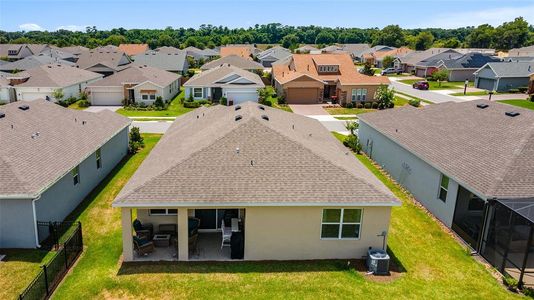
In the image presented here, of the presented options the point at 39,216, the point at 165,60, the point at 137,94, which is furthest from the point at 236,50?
the point at 39,216

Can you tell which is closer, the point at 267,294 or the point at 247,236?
the point at 267,294

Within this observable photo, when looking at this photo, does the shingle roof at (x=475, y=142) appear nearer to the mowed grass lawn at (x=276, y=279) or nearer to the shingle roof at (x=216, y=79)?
the mowed grass lawn at (x=276, y=279)

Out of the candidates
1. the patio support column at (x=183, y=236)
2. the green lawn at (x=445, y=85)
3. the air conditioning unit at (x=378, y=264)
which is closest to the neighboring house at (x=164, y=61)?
the green lawn at (x=445, y=85)

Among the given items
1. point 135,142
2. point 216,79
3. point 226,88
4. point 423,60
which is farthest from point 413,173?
point 423,60

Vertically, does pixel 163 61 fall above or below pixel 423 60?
below

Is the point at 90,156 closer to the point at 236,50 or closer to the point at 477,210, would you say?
the point at 477,210

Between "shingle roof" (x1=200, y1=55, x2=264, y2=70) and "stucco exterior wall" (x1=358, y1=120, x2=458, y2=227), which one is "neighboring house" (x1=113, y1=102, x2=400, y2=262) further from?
"shingle roof" (x1=200, y1=55, x2=264, y2=70)

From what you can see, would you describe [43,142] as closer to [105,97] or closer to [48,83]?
[105,97]
